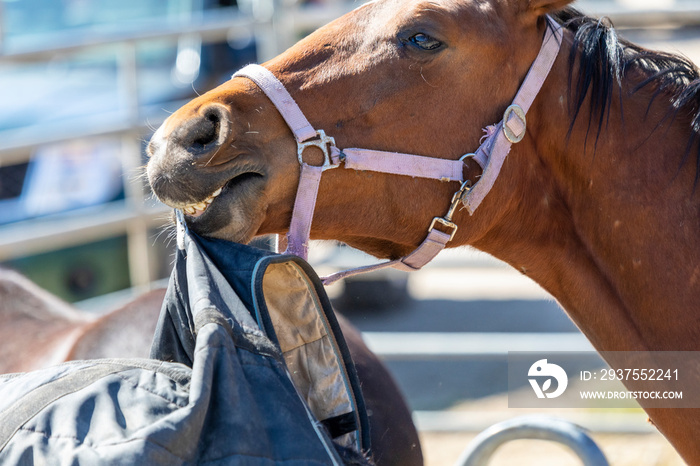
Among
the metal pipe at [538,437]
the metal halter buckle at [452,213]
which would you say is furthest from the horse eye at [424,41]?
the metal pipe at [538,437]

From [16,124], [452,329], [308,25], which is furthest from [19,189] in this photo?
[452,329]

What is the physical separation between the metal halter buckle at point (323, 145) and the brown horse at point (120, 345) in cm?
89

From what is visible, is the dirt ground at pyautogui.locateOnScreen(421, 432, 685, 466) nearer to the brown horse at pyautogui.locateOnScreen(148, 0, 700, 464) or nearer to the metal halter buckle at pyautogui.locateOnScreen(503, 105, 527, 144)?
the brown horse at pyautogui.locateOnScreen(148, 0, 700, 464)

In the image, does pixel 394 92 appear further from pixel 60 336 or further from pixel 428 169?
pixel 60 336

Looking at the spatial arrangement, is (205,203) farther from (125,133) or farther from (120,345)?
(125,133)

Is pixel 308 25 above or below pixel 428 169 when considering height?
above

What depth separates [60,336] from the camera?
292 centimetres

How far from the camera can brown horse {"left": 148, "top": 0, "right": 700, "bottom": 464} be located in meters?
1.72

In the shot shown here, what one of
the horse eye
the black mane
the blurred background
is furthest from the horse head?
the blurred background

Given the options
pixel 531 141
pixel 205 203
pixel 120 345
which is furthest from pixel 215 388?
pixel 120 345

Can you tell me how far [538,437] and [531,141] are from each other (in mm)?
750

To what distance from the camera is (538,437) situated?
1777 mm

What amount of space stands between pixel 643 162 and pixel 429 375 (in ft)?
13.8

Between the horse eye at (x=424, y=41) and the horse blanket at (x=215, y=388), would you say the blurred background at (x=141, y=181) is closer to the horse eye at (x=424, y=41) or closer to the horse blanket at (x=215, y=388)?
the horse eye at (x=424, y=41)
